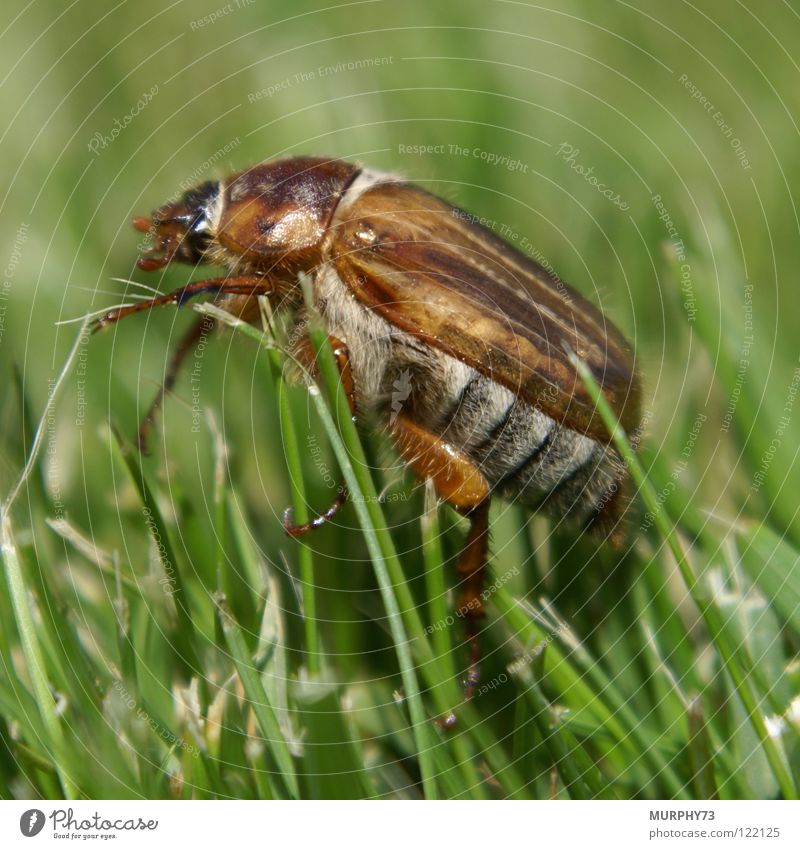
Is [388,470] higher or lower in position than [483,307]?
lower

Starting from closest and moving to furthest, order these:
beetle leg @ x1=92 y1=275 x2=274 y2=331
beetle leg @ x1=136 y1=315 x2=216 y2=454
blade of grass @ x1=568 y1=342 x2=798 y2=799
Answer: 1. blade of grass @ x1=568 y1=342 x2=798 y2=799
2. beetle leg @ x1=92 y1=275 x2=274 y2=331
3. beetle leg @ x1=136 y1=315 x2=216 y2=454

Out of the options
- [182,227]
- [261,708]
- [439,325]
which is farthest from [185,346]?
[261,708]

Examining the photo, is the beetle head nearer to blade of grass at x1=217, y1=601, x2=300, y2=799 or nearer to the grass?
the grass

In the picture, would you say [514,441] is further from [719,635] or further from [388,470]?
[719,635]
